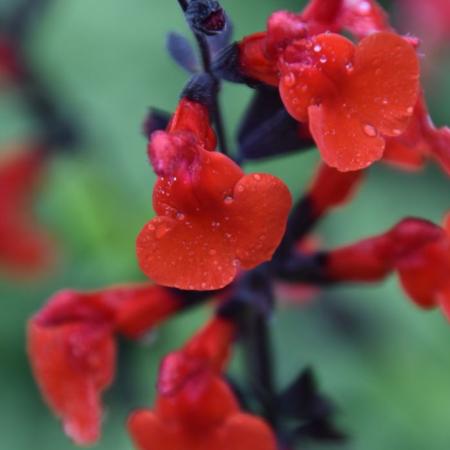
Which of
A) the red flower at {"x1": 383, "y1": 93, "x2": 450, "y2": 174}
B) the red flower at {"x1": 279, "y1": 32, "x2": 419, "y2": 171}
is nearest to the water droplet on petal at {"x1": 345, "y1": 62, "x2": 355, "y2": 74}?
the red flower at {"x1": 279, "y1": 32, "x2": 419, "y2": 171}

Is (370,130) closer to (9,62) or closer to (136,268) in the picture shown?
(136,268)

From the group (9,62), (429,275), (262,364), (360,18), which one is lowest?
(9,62)

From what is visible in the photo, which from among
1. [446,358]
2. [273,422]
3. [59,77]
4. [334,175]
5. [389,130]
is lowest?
[446,358]

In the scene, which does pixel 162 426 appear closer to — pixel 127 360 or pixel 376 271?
pixel 376 271

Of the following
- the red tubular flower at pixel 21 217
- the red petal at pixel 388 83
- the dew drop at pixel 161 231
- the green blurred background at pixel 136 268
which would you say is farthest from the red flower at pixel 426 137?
the red tubular flower at pixel 21 217

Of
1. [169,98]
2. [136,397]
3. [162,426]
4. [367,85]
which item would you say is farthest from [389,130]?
[169,98]

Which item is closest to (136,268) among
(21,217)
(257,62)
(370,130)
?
(21,217)

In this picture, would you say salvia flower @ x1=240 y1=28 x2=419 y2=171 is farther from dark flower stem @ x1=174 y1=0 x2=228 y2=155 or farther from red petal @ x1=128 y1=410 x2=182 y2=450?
red petal @ x1=128 y1=410 x2=182 y2=450
